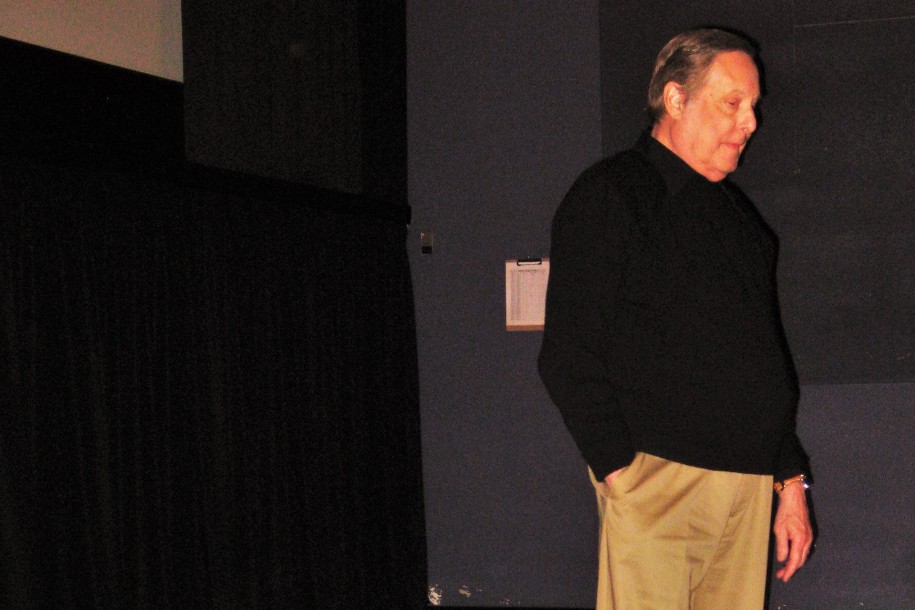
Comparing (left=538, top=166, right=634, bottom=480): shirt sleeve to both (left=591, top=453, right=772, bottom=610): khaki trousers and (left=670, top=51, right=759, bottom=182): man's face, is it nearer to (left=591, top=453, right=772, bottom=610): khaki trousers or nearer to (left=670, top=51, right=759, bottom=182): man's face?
(left=591, top=453, right=772, bottom=610): khaki trousers

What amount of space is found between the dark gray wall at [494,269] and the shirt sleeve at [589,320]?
6.01 feet

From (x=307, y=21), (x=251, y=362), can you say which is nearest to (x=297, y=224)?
(x=251, y=362)

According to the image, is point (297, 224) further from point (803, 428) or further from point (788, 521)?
point (803, 428)

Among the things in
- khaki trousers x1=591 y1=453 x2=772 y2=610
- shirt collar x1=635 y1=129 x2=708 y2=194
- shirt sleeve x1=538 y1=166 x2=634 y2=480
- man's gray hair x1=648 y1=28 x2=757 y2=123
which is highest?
man's gray hair x1=648 y1=28 x2=757 y2=123

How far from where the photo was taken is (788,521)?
174 cm

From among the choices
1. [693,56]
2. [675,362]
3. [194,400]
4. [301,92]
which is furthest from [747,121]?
[301,92]

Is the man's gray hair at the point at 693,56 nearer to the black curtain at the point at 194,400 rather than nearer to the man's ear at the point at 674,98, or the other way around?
the man's ear at the point at 674,98

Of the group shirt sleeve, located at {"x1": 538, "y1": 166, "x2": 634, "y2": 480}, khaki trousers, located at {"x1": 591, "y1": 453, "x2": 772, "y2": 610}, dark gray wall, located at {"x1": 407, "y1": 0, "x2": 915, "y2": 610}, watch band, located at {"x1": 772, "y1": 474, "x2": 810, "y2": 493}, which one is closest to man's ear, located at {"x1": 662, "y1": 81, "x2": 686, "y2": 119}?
shirt sleeve, located at {"x1": 538, "y1": 166, "x2": 634, "y2": 480}

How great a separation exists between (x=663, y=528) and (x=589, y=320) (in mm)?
369

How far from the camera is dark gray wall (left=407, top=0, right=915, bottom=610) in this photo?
11.0 ft

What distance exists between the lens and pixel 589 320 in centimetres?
148

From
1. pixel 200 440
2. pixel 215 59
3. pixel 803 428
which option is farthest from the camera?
pixel 803 428

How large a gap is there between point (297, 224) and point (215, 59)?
1.76 feet

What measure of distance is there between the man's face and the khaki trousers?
1.88 ft
